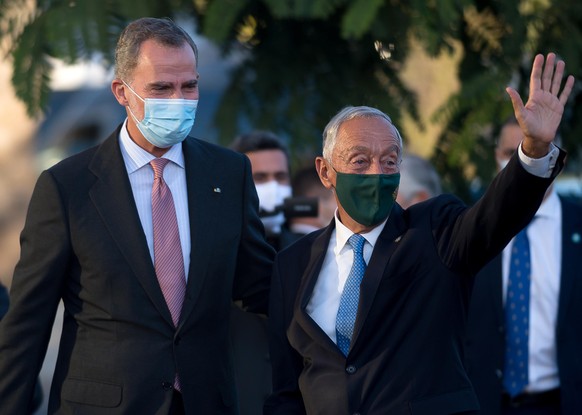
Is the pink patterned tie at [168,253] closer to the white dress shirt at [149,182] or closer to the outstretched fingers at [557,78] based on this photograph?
the white dress shirt at [149,182]

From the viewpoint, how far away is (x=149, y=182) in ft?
14.0

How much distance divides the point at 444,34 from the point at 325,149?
1566mm

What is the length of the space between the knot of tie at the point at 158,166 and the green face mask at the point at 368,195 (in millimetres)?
677

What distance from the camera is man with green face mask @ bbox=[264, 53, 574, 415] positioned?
3779mm

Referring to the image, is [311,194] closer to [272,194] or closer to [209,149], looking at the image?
[272,194]

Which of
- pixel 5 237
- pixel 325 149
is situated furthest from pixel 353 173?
pixel 5 237

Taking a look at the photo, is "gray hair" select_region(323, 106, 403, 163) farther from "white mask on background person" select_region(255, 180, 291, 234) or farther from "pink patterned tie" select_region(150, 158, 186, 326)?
"white mask on background person" select_region(255, 180, 291, 234)

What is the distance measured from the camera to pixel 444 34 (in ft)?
17.9

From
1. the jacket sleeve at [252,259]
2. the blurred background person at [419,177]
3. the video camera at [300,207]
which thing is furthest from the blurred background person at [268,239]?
the jacket sleeve at [252,259]

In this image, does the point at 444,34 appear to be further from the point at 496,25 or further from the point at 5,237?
the point at 5,237

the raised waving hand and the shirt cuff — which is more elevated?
Answer: the raised waving hand

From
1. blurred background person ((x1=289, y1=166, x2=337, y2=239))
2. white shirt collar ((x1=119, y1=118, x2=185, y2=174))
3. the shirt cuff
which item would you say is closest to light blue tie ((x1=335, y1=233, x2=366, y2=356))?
the shirt cuff

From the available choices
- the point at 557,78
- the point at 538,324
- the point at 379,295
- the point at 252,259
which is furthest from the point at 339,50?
the point at 557,78

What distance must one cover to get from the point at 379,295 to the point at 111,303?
88cm
